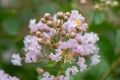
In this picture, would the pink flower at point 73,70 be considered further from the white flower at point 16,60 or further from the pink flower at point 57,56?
the white flower at point 16,60

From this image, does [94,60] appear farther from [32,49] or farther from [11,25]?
[11,25]

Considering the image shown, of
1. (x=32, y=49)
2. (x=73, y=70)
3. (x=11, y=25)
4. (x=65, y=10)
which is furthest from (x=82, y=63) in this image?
(x=11, y=25)

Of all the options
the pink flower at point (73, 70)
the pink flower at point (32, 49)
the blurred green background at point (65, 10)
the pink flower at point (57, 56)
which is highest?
the blurred green background at point (65, 10)

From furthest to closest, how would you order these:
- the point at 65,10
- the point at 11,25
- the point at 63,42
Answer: the point at 11,25
the point at 65,10
the point at 63,42

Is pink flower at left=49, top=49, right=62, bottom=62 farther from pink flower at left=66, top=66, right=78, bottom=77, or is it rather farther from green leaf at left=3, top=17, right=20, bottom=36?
green leaf at left=3, top=17, right=20, bottom=36

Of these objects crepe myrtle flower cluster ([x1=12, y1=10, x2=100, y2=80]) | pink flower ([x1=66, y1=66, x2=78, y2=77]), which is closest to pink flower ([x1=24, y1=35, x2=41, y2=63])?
crepe myrtle flower cluster ([x1=12, y1=10, x2=100, y2=80])

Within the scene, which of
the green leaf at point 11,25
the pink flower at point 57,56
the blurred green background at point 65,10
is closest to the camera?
the pink flower at point 57,56

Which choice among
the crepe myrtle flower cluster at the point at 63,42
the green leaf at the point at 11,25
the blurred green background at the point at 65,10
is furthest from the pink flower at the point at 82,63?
the green leaf at the point at 11,25

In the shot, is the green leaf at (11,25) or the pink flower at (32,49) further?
the green leaf at (11,25)
